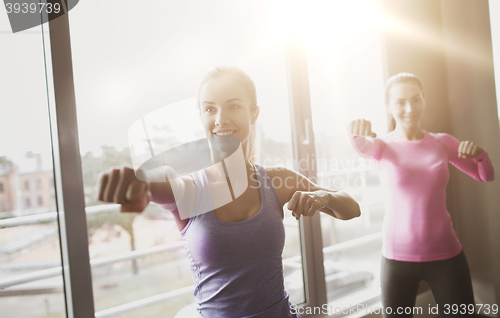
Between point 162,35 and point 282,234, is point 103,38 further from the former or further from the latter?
point 282,234

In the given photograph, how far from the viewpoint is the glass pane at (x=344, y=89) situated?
178 centimetres

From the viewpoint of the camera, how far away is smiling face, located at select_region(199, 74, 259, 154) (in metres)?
0.81

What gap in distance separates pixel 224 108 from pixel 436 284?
1.26 meters

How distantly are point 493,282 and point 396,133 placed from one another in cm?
133

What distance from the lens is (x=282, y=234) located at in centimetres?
86

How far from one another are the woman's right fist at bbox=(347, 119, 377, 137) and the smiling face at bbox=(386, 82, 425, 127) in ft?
1.02

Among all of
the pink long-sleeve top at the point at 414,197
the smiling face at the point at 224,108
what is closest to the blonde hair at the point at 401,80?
the pink long-sleeve top at the point at 414,197

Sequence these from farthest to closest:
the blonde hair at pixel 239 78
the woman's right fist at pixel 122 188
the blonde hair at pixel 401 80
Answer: the blonde hair at pixel 401 80 < the blonde hair at pixel 239 78 < the woman's right fist at pixel 122 188

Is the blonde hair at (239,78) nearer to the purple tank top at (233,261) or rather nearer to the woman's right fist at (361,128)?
the purple tank top at (233,261)

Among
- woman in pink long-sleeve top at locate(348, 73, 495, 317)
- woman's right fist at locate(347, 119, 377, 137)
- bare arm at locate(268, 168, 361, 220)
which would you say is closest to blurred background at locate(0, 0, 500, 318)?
bare arm at locate(268, 168, 361, 220)

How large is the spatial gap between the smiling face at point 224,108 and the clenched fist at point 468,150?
122 cm

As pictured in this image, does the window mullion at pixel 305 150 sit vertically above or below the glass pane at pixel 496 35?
below

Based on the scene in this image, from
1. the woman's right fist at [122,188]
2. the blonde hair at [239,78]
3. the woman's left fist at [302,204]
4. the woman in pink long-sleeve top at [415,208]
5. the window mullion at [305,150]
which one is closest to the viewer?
the woman's right fist at [122,188]

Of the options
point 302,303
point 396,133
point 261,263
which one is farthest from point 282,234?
point 302,303
